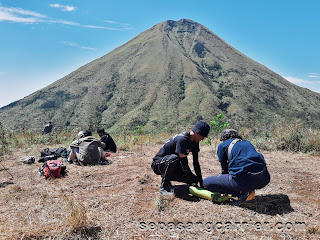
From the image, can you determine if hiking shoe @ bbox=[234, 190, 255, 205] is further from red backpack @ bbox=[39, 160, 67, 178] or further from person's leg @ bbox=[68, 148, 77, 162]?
person's leg @ bbox=[68, 148, 77, 162]

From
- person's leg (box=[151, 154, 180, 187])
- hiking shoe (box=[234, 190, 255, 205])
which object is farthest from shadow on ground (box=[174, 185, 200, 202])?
hiking shoe (box=[234, 190, 255, 205])

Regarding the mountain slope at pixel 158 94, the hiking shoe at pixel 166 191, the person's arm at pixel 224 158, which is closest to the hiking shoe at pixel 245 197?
the person's arm at pixel 224 158

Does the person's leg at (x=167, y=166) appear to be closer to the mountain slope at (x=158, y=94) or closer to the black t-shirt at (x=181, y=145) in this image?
the black t-shirt at (x=181, y=145)

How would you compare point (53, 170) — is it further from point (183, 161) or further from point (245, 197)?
point (245, 197)

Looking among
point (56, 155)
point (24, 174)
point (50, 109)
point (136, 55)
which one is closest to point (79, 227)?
point (24, 174)

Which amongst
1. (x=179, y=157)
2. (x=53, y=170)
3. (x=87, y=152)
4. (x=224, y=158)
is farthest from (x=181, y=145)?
(x=87, y=152)

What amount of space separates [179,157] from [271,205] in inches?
59.2

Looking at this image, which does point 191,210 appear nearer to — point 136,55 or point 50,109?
point 50,109

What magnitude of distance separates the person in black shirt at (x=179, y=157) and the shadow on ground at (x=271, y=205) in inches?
36.4

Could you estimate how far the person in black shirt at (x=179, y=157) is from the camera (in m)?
3.68

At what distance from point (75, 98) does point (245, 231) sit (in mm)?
79815

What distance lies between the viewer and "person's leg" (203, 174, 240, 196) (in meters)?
3.51

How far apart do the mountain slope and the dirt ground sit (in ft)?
156

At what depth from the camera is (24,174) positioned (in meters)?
5.55
